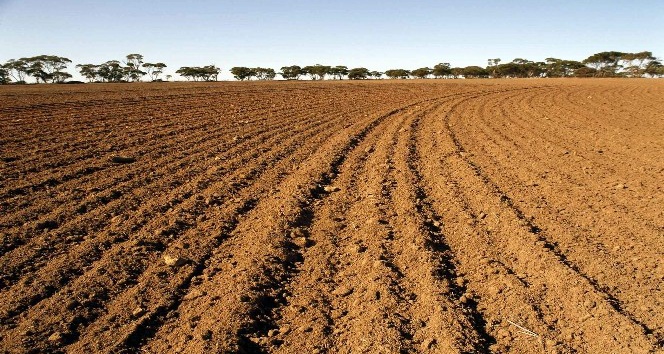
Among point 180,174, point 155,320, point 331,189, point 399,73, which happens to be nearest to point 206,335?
point 155,320

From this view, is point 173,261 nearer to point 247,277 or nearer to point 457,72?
point 247,277

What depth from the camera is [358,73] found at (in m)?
105

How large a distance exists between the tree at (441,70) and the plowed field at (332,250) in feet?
309

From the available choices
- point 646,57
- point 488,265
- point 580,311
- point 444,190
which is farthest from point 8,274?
point 646,57

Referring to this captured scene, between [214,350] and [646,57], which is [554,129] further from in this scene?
[646,57]

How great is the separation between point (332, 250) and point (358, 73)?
104232 mm

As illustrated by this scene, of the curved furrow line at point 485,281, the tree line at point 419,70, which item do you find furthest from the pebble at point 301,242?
the tree line at point 419,70

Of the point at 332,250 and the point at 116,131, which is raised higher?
the point at 116,131

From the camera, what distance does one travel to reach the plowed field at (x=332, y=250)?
2.92 m

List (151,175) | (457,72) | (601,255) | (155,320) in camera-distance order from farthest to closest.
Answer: (457,72)
(151,175)
(601,255)
(155,320)

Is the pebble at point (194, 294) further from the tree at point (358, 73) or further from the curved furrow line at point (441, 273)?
the tree at point (358, 73)

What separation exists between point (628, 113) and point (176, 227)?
16992mm

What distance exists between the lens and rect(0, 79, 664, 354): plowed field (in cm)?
292

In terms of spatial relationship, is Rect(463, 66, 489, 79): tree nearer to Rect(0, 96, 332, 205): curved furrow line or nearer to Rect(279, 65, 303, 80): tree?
Rect(279, 65, 303, 80): tree
